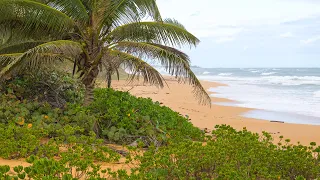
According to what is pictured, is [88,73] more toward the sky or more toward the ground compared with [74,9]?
more toward the ground

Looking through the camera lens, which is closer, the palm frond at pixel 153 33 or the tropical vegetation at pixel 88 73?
the tropical vegetation at pixel 88 73

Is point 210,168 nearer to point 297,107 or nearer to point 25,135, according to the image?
point 25,135

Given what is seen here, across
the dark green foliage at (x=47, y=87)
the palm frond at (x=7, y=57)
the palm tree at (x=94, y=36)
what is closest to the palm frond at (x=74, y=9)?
the palm tree at (x=94, y=36)

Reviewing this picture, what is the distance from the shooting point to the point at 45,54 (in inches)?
286

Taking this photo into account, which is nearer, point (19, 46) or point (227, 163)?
point (227, 163)

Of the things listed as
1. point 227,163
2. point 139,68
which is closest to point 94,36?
point 139,68

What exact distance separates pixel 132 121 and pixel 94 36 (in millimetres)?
1915

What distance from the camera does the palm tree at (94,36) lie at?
7359 mm

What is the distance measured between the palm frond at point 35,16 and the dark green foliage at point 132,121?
5.22ft

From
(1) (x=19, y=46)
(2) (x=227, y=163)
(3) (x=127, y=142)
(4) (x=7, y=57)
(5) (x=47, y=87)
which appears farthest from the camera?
(1) (x=19, y=46)

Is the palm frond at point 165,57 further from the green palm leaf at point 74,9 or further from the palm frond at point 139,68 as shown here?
the green palm leaf at point 74,9

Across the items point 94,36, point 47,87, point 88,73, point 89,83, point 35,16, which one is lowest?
point 47,87

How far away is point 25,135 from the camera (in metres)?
5.53

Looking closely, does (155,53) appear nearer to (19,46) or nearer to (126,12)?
(126,12)
